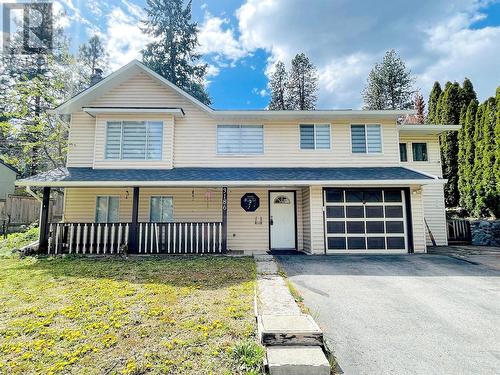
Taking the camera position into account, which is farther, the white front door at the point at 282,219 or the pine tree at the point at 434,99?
the pine tree at the point at 434,99

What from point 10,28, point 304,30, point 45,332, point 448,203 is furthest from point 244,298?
point 10,28

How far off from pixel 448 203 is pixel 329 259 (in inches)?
517

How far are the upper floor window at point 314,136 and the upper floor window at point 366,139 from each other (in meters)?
1.09

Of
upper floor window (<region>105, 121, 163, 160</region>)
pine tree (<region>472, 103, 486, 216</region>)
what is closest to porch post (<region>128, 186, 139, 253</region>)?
upper floor window (<region>105, 121, 163, 160</region>)

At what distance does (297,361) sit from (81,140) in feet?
38.6

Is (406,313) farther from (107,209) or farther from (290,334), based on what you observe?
(107,209)

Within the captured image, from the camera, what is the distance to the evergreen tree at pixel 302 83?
99.2ft

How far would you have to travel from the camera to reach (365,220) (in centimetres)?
1042

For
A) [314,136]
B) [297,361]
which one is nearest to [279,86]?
[314,136]

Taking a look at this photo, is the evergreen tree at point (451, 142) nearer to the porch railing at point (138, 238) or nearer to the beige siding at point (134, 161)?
the porch railing at point (138, 238)

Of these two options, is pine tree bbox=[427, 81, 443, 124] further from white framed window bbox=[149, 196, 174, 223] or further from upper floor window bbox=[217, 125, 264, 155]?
white framed window bbox=[149, 196, 174, 223]

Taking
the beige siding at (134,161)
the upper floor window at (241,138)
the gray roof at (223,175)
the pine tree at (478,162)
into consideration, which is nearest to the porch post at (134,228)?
the gray roof at (223,175)

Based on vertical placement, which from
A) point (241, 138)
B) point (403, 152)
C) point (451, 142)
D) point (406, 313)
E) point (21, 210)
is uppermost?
point (451, 142)

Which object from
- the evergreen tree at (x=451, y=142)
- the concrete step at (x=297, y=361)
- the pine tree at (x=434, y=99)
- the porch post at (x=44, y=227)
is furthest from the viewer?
the pine tree at (x=434, y=99)
